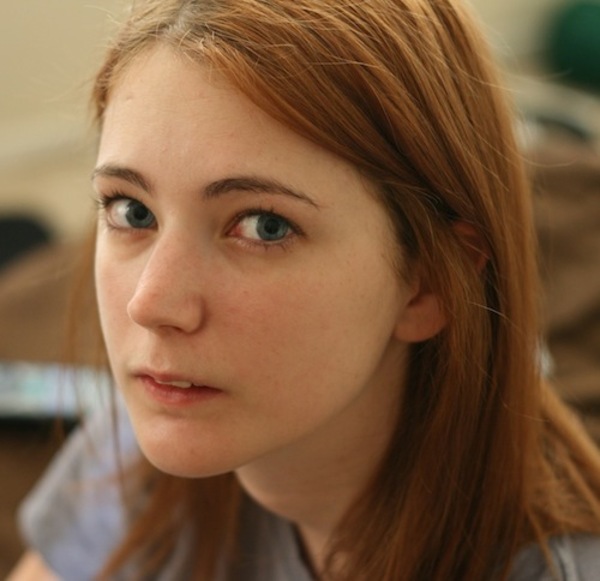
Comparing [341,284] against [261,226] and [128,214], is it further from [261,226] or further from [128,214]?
[128,214]

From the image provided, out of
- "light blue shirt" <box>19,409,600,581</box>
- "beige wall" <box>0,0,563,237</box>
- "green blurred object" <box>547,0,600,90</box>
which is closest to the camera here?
"light blue shirt" <box>19,409,600,581</box>

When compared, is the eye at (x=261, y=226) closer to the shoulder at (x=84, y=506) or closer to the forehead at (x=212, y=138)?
the forehead at (x=212, y=138)

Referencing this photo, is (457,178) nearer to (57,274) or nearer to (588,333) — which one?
(588,333)

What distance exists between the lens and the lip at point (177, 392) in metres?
0.83

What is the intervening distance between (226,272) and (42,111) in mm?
2242

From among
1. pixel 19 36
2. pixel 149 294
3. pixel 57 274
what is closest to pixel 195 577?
pixel 149 294

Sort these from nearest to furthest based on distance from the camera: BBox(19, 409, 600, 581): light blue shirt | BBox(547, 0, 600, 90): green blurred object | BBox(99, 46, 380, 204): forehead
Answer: BBox(99, 46, 380, 204): forehead → BBox(19, 409, 600, 581): light blue shirt → BBox(547, 0, 600, 90): green blurred object

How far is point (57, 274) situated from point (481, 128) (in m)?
1.03

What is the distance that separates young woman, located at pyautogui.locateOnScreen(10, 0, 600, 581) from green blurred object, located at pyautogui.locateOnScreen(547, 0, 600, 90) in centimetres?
254

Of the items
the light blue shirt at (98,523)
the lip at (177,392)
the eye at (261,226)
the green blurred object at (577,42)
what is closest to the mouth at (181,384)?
the lip at (177,392)

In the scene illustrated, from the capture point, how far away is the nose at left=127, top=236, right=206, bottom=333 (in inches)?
31.3

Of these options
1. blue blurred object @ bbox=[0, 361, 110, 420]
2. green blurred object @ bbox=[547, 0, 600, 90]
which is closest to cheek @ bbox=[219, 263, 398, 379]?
blue blurred object @ bbox=[0, 361, 110, 420]

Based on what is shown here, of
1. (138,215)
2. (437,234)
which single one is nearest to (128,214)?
(138,215)

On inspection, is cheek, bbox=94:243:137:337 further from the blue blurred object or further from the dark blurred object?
the dark blurred object
